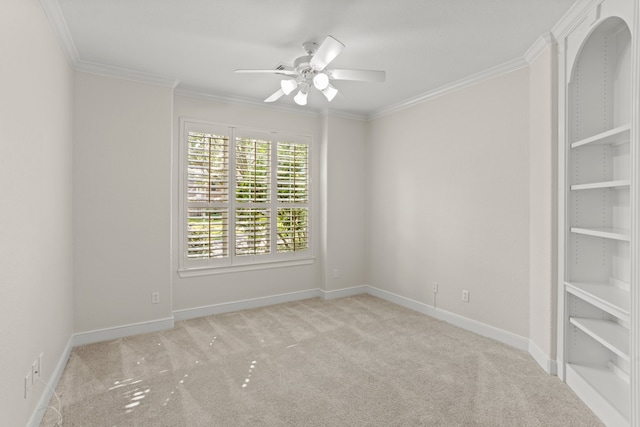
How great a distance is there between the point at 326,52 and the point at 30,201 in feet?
6.72

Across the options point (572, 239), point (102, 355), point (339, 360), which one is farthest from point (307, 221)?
point (572, 239)

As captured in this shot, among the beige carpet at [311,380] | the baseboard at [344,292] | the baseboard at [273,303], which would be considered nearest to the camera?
the beige carpet at [311,380]

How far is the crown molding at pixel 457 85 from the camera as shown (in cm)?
315

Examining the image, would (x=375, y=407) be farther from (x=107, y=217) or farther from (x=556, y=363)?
(x=107, y=217)

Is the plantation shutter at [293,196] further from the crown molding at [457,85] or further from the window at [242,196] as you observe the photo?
the crown molding at [457,85]

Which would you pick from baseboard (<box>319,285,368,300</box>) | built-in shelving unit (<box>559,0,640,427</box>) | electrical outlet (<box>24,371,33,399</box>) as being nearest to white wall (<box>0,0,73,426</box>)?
electrical outlet (<box>24,371,33,399</box>)

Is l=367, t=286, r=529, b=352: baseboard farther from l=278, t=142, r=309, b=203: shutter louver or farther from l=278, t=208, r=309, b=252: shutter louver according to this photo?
l=278, t=142, r=309, b=203: shutter louver

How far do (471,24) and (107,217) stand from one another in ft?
11.6

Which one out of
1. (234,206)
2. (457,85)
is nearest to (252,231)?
(234,206)

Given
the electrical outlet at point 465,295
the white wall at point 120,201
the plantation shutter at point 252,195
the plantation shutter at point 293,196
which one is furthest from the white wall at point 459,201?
the white wall at point 120,201

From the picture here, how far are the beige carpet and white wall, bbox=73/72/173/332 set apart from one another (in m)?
0.40

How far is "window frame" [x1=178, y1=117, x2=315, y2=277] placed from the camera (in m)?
3.92

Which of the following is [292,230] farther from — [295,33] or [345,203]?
[295,33]

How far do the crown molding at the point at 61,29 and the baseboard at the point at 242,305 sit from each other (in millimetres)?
2672
